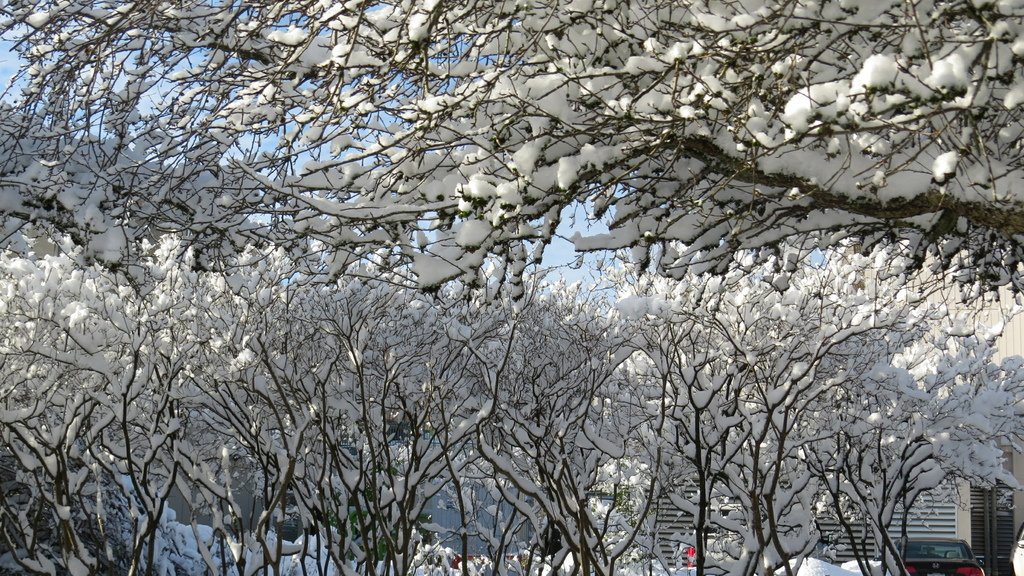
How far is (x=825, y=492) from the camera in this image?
17.1m

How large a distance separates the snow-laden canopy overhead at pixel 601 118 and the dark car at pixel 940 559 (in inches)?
496

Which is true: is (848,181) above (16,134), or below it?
below

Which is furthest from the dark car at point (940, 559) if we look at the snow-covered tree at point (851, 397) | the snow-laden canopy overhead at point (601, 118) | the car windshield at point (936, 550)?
the snow-laden canopy overhead at point (601, 118)

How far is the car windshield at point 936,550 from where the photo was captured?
16.8 metres

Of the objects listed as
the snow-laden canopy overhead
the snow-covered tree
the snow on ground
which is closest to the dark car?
the snow on ground

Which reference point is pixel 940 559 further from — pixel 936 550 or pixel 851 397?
pixel 851 397

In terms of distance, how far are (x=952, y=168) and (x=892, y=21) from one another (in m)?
0.78

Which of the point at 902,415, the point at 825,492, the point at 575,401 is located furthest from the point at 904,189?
the point at 825,492

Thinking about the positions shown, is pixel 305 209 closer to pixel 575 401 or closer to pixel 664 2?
pixel 664 2

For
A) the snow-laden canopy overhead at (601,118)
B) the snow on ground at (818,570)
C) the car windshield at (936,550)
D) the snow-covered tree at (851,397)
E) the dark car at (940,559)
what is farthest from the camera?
the car windshield at (936,550)

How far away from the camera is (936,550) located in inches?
669

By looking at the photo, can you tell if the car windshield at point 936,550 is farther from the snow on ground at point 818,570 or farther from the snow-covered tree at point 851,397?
the snow-covered tree at point 851,397

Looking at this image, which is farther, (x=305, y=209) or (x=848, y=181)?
(x=305, y=209)

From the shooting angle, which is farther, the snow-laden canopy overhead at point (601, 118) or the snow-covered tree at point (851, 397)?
the snow-covered tree at point (851, 397)
